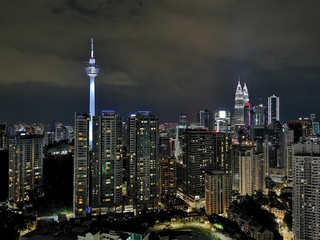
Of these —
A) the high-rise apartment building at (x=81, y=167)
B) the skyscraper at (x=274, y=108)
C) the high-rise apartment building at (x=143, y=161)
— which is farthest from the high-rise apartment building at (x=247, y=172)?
the skyscraper at (x=274, y=108)

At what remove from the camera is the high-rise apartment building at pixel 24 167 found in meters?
8.88

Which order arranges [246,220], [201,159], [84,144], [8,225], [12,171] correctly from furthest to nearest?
[201,159] → [12,171] → [84,144] → [246,220] → [8,225]

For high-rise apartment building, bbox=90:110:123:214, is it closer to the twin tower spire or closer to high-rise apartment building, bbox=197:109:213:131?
high-rise apartment building, bbox=197:109:213:131

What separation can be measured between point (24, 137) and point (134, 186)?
3.47 metres

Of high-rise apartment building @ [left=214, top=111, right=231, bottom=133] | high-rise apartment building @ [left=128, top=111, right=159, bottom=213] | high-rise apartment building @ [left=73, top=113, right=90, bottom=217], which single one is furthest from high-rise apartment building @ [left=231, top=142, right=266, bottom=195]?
high-rise apartment building @ [left=214, top=111, right=231, bottom=133]

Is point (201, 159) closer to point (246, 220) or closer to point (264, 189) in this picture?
point (264, 189)

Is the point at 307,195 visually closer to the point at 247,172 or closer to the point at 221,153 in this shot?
the point at 247,172

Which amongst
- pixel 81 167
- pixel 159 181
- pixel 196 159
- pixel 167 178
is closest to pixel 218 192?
pixel 159 181

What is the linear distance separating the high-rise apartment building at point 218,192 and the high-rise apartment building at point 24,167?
474cm

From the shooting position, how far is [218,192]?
8359mm

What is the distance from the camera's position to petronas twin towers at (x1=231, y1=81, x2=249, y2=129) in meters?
20.1

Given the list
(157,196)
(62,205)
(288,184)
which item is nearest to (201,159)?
(157,196)

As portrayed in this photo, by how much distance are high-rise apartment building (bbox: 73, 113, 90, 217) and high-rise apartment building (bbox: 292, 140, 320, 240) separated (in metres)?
Result: 4.72

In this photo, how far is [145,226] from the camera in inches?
274
